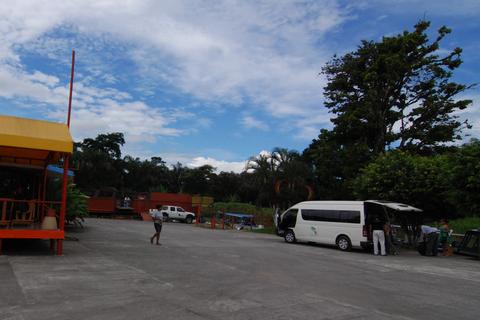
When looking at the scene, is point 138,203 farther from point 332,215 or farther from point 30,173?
point 30,173

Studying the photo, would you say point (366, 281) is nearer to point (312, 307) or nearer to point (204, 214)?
point (312, 307)

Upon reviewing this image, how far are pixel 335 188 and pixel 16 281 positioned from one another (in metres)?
29.3

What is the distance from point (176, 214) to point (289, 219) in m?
24.1

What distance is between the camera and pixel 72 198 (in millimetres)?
21078

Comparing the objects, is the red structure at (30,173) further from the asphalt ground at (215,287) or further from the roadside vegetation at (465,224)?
the roadside vegetation at (465,224)

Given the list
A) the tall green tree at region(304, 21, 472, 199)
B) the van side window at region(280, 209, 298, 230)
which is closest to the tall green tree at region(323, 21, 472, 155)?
the tall green tree at region(304, 21, 472, 199)

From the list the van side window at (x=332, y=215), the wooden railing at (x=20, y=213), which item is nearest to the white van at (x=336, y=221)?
the van side window at (x=332, y=215)

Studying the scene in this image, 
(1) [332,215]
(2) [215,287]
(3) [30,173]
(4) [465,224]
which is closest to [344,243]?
(1) [332,215]

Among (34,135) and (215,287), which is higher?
(34,135)

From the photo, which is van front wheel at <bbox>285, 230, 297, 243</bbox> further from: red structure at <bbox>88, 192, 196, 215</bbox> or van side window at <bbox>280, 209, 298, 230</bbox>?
red structure at <bbox>88, 192, 196, 215</bbox>

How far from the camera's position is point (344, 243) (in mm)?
19547

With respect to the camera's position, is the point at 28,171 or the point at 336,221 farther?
the point at 336,221

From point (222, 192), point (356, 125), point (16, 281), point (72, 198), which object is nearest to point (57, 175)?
point (72, 198)

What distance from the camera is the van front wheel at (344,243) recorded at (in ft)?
63.5
